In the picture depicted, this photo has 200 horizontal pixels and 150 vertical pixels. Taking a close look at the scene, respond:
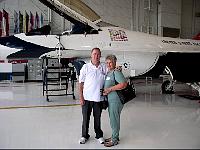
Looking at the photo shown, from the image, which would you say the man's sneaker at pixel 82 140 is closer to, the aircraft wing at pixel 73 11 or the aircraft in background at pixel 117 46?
the aircraft in background at pixel 117 46

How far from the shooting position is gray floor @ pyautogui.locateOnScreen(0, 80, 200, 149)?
430cm

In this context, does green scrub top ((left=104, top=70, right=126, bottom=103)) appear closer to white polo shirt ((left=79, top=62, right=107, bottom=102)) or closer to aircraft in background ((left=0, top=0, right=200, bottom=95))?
white polo shirt ((left=79, top=62, right=107, bottom=102))

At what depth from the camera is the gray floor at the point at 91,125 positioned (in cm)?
430

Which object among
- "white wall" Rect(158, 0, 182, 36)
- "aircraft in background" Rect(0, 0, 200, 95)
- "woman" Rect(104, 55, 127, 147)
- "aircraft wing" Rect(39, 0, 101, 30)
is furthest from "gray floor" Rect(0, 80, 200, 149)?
"white wall" Rect(158, 0, 182, 36)

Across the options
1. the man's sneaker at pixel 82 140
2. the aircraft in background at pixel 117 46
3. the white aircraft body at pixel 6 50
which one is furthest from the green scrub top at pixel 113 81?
the white aircraft body at pixel 6 50

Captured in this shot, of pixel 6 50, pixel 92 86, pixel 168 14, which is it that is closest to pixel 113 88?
pixel 92 86

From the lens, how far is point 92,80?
4.14 metres

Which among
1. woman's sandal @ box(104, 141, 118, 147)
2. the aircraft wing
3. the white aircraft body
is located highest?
the aircraft wing

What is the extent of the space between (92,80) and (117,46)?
4572 millimetres

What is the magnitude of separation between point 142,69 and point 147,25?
1171 centimetres

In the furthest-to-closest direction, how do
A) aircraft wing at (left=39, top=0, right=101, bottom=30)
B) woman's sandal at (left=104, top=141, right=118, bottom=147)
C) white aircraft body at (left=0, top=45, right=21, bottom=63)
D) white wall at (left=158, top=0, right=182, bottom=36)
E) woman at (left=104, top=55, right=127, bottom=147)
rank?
1. white wall at (left=158, top=0, right=182, bottom=36)
2. white aircraft body at (left=0, top=45, right=21, bottom=63)
3. aircraft wing at (left=39, top=0, right=101, bottom=30)
4. woman's sandal at (left=104, top=141, right=118, bottom=147)
5. woman at (left=104, top=55, right=127, bottom=147)

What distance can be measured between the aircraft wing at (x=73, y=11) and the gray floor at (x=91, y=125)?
272 centimetres

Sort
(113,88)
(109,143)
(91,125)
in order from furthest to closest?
(91,125) < (109,143) < (113,88)

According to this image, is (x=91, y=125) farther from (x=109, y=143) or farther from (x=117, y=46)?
(x=117, y=46)
